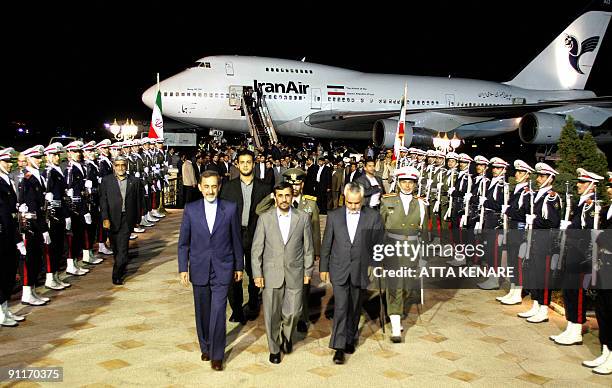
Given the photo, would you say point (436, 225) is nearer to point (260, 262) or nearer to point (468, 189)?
point (468, 189)

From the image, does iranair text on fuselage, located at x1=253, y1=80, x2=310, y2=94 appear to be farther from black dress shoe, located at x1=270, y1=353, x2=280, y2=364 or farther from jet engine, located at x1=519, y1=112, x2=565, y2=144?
black dress shoe, located at x1=270, y1=353, x2=280, y2=364

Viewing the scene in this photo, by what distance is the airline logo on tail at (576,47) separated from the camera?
3112cm

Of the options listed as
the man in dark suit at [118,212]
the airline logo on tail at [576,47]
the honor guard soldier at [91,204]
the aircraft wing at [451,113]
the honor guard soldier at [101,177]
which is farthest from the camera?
the airline logo on tail at [576,47]

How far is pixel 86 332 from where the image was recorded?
6.65 meters

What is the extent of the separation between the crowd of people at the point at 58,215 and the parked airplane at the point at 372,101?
13.8 metres

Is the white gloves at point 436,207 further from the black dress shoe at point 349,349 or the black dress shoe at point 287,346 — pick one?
the black dress shoe at point 287,346

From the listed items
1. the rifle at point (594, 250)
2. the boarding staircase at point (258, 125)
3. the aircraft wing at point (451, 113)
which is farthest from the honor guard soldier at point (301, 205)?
the aircraft wing at point (451, 113)

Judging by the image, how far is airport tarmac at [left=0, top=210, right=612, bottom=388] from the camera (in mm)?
5531

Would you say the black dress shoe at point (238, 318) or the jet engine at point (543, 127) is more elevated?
the jet engine at point (543, 127)

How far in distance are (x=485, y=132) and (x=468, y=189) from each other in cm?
2019

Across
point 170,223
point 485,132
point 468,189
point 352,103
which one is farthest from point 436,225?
point 485,132

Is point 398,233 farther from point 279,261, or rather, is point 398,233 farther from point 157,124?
point 157,124

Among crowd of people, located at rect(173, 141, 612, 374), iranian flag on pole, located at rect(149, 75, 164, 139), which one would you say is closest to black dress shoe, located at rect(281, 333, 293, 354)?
crowd of people, located at rect(173, 141, 612, 374)

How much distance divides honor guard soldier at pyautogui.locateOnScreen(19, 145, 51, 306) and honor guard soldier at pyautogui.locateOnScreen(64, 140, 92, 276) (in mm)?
1224
